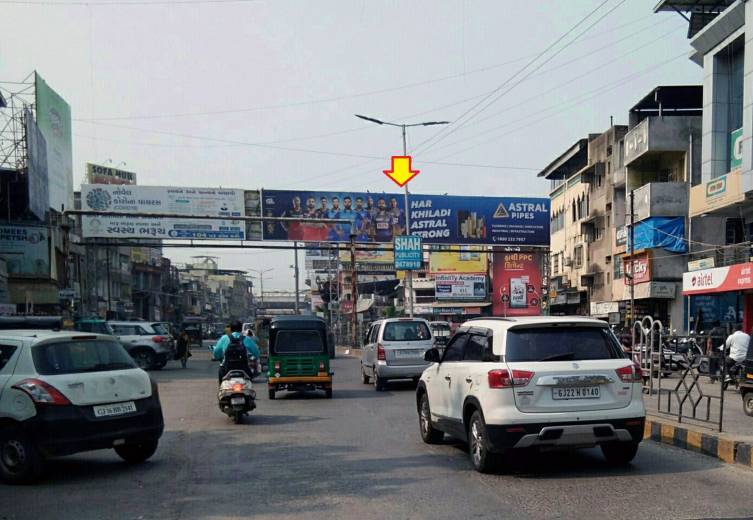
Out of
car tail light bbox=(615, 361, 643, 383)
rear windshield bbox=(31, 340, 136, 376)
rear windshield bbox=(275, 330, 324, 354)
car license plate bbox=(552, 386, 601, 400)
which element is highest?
rear windshield bbox=(31, 340, 136, 376)

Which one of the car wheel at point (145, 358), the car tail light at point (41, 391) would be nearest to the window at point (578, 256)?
the car wheel at point (145, 358)

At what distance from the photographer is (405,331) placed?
1956 cm

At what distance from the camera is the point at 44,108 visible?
1471 inches

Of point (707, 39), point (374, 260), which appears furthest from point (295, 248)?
point (374, 260)

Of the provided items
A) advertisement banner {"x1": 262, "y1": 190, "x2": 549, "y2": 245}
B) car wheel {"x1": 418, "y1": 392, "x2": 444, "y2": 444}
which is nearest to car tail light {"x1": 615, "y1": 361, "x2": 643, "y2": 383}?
car wheel {"x1": 418, "y1": 392, "x2": 444, "y2": 444}

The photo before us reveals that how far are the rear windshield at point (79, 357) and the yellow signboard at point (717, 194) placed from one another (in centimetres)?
2162

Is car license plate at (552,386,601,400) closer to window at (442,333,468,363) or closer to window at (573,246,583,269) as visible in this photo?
window at (442,333,468,363)

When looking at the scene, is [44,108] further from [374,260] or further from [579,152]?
[374,260]

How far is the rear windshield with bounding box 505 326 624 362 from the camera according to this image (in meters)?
8.07

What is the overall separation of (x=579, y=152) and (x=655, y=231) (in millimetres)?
15440

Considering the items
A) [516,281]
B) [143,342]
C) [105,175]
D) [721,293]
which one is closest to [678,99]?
[721,293]

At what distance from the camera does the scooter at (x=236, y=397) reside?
1295 cm

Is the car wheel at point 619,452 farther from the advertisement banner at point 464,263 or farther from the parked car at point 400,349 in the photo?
the advertisement banner at point 464,263

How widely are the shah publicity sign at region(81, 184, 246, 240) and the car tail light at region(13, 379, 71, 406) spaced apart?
3136 cm
